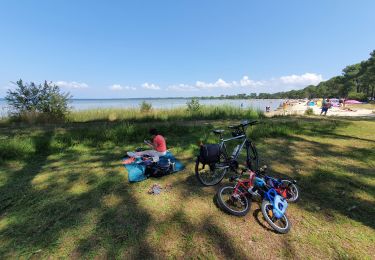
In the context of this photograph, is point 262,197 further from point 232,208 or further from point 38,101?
point 38,101

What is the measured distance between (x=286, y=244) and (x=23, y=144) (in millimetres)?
7233

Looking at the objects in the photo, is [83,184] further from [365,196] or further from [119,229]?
[365,196]

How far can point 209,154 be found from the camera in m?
3.88

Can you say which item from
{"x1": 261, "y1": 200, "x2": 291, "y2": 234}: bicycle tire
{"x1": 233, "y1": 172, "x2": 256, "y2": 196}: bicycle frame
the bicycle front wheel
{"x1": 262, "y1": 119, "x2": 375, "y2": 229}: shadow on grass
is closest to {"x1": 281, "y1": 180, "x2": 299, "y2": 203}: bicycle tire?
{"x1": 262, "y1": 119, "x2": 375, "y2": 229}: shadow on grass

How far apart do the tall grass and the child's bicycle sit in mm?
10049

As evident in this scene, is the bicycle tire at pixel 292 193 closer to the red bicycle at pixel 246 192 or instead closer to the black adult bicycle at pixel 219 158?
the red bicycle at pixel 246 192

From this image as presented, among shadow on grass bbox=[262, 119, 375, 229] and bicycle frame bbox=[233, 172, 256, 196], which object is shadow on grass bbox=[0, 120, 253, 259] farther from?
shadow on grass bbox=[262, 119, 375, 229]

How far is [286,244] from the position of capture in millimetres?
2654

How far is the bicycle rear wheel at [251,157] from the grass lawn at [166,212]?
48cm

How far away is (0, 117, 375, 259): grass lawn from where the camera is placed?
259 centimetres

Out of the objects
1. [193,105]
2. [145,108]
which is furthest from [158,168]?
[193,105]

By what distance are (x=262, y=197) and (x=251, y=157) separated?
1664 millimetres

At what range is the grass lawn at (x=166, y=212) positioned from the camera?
259 centimetres

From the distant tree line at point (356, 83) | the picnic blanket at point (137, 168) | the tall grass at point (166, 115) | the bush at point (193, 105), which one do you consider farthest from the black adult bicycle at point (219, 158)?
the distant tree line at point (356, 83)
